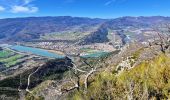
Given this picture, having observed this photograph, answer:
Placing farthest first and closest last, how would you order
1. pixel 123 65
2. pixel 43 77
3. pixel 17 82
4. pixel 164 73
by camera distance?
pixel 43 77
pixel 17 82
pixel 123 65
pixel 164 73

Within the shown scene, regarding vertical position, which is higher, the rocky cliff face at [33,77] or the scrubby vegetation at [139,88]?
the scrubby vegetation at [139,88]

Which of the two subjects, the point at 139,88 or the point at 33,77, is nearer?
the point at 139,88

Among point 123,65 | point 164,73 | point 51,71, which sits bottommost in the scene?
point 51,71

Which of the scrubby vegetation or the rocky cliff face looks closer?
the scrubby vegetation

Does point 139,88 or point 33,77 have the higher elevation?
point 139,88

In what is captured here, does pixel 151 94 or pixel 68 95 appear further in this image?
pixel 68 95

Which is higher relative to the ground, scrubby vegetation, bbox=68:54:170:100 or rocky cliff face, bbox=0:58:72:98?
scrubby vegetation, bbox=68:54:170:100

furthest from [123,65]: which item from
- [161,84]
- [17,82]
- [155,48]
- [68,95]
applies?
[17,82]

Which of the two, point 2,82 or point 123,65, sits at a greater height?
point 123,65

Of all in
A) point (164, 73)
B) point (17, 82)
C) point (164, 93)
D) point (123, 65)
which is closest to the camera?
point (164, 93)

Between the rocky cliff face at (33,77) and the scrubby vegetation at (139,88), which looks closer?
the scrubby vegetation at (139,88)

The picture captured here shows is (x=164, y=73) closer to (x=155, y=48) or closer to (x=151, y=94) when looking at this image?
(x=151, y=94)
